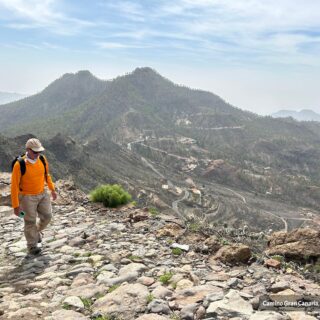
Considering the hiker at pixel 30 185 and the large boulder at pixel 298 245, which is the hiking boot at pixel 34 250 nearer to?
the hiker at pixel 30 185

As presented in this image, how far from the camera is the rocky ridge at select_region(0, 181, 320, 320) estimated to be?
6.12 meters

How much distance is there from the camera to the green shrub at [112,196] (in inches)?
552

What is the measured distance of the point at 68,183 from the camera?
1802cm

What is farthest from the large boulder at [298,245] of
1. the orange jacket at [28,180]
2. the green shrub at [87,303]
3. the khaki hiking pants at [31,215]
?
the orange jacket at [28,180]

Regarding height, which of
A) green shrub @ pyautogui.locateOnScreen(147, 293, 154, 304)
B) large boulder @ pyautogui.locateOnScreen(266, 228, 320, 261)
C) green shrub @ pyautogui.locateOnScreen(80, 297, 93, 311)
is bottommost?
large boulder @ pyautogui.locateOnScreen(266, 228, 320, 261)

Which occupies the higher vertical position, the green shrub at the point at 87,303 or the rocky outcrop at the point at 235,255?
the rocky outcrop at the point at 235,255

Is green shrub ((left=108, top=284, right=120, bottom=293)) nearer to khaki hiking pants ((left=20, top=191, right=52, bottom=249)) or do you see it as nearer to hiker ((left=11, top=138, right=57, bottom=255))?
hiker ((left=11, top=138, right=57, bottom=255))

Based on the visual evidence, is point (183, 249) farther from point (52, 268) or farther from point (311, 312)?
point (311, 312)

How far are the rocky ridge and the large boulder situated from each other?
94.8 inches

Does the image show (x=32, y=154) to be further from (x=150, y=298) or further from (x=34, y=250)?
(x=150, y=298)

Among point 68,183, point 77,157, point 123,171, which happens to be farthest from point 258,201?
point 68,183

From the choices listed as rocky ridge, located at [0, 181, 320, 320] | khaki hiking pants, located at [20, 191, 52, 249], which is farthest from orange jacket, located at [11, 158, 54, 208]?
rocky ridge, located at [0, 181, 320, 320]

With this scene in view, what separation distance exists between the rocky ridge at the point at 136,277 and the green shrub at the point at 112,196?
207 cm

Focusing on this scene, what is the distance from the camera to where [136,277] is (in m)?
7.57
